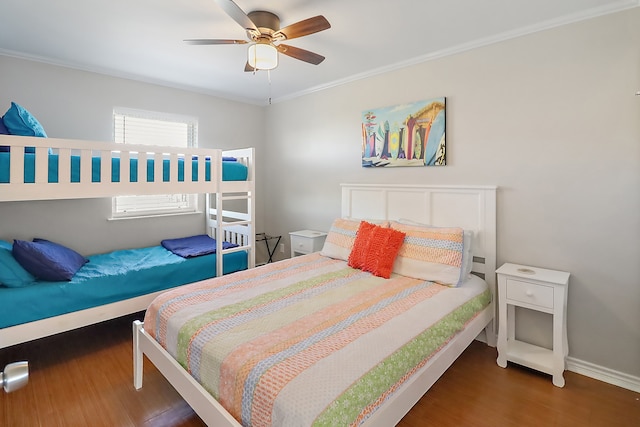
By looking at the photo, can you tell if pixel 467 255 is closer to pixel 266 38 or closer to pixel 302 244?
pixel 302 244

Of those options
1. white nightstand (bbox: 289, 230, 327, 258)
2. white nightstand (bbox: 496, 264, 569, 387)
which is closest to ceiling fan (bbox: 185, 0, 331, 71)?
white nightstand (bbox: 289, 230, 327, 258)

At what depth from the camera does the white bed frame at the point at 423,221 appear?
1375mm

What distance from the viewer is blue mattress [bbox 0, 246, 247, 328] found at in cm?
208

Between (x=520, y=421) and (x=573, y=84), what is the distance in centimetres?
216

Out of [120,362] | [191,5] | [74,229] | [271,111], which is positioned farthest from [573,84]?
[74,229]

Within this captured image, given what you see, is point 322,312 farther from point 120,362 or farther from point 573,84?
point 573,84

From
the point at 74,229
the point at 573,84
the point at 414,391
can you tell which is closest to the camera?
the point at 414,391

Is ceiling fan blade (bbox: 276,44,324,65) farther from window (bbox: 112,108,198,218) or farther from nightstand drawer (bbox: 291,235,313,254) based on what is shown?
window (bbox: 112,108,198,218)

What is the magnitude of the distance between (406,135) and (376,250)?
1.17 m

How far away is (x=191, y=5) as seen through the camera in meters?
1.98

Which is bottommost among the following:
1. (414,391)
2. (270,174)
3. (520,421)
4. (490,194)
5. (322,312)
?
(520,421)

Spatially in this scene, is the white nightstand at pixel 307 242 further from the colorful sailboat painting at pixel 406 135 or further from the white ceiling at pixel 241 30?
the white ceiling at pixel 241 30

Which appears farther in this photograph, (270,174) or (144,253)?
(270,174)

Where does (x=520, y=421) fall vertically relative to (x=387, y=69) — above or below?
below
